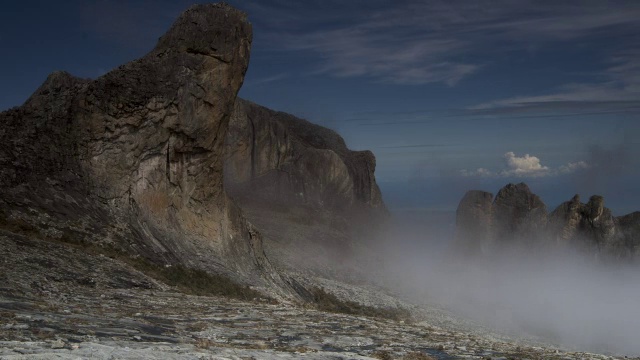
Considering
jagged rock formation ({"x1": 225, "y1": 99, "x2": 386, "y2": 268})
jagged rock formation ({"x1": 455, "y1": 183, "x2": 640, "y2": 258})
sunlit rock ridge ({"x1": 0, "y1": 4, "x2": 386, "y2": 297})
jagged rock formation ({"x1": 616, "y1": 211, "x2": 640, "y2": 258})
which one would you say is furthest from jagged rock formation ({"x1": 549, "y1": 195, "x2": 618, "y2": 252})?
sunlit rock ridge ({"x1": 0, "y1": 4, "x2": 386, "y2": 297})

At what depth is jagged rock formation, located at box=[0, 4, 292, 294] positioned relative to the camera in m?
36.2

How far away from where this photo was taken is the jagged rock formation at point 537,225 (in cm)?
10512

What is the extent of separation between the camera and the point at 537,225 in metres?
110

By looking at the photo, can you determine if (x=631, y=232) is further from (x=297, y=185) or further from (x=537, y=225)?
(x=297, y=185)

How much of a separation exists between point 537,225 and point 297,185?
4100 cm

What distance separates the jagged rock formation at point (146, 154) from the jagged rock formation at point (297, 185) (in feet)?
133

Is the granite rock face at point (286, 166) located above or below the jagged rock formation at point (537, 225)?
above

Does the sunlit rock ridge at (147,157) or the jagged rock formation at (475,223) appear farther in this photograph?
the jagged rock formation at (475,223)

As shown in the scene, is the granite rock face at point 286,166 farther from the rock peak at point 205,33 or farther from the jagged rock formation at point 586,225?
the rock peak at point 205,33

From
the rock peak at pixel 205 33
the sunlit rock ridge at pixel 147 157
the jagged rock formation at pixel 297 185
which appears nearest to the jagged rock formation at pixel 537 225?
the jagged rock formation at pixel 297 185

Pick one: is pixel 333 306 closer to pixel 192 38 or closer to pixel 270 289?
pixel 270 289

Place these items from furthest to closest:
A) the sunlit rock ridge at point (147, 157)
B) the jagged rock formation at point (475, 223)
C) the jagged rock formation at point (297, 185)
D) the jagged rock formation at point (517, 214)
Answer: the jagged rock formation at point (475, 223)
the jagged rock formation at point (517, 214)
the jagged rock formation at point (297, 185)
the sunlit rock ridge at point (147, 157)

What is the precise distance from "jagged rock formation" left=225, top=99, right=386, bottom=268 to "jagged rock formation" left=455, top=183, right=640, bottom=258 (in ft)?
68.5

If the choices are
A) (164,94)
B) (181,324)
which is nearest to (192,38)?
(164,94)
